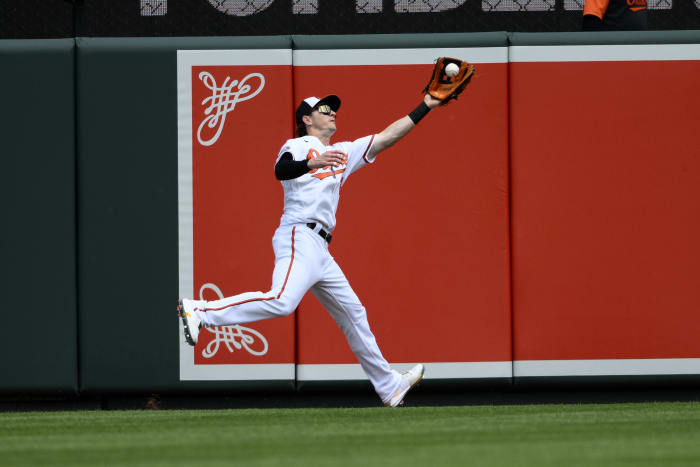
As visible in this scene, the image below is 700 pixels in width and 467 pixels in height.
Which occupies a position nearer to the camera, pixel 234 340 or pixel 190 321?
pixel 190 321

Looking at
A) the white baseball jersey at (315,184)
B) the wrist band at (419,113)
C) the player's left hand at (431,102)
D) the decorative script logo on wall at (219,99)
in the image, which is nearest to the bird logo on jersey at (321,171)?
the white baseball jersey at (315,184)

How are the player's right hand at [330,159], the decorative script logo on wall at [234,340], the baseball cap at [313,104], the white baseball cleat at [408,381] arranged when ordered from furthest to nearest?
the decorative script logo on wall at [234,340], the baseball cap at [313,104], the white baseball cleat at [408,381], the player's right hand at [330,159]

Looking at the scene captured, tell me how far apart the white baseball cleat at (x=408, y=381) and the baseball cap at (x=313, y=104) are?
1.52 metres

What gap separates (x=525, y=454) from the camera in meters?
3.70

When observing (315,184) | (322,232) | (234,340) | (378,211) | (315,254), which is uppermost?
(315,184)

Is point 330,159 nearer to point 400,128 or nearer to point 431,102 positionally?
point 400,128

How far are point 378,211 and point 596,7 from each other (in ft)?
5.89

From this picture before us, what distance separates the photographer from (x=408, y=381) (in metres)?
5.80

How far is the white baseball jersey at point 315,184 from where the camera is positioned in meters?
5.61

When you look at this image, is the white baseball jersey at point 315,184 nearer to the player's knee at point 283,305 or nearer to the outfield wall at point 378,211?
the player's knee at point 283,305

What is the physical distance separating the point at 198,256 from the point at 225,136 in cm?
73

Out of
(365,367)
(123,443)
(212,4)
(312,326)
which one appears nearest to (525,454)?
(123,443)

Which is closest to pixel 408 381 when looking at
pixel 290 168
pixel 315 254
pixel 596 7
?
pixel 315 254

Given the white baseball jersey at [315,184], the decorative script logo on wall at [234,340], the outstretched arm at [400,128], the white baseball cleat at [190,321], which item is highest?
the outstretched arm at [400,128]
